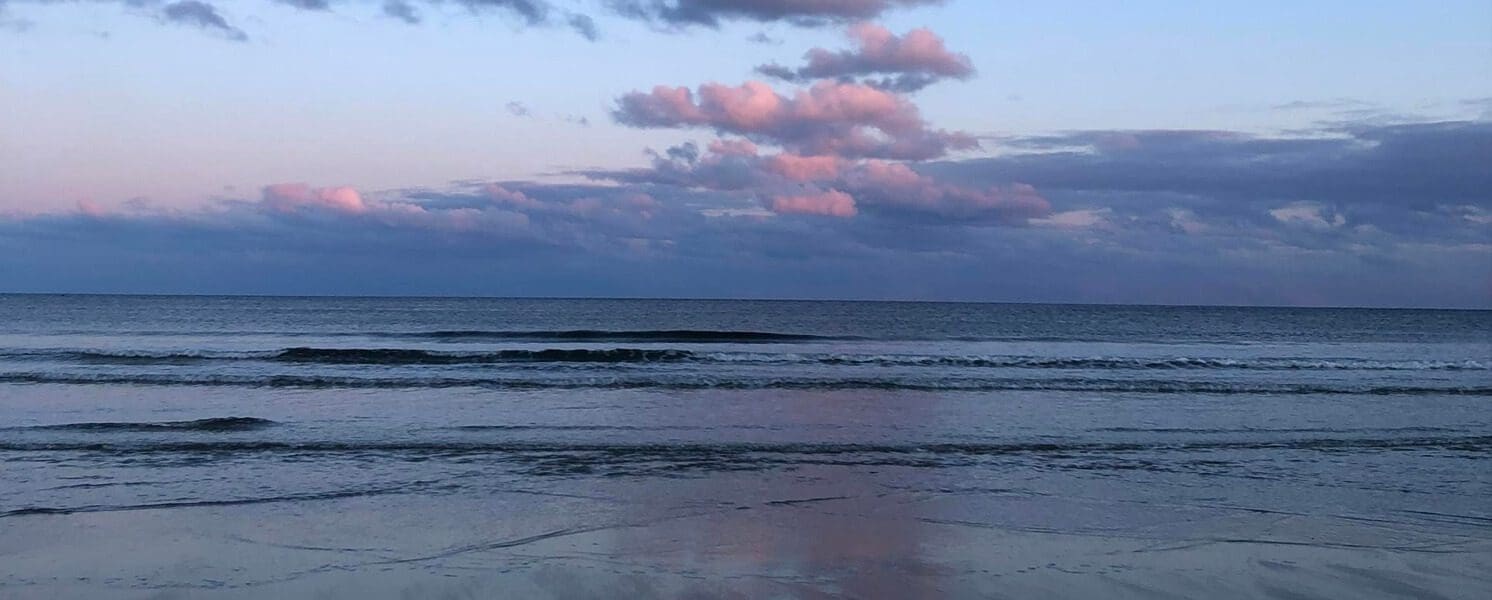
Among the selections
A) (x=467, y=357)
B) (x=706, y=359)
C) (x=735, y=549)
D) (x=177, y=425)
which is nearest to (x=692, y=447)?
(x=735, y=549)

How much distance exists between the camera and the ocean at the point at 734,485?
7734 mm

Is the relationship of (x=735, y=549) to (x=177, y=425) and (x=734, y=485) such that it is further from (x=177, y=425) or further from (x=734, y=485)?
(x=177, y=425)

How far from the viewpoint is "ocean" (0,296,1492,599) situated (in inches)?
305

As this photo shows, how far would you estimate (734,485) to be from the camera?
36.9 ft

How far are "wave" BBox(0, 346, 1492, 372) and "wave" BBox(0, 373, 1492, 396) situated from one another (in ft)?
16.2

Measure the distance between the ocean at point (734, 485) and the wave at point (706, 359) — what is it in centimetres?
433

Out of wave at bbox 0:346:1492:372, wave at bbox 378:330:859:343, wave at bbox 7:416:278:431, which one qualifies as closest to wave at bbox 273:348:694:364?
wave at bbox 0:346:1492:372

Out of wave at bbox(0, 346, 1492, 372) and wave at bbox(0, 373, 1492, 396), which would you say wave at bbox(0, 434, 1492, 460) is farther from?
wave at bbox(0, 346, 1492, 372)

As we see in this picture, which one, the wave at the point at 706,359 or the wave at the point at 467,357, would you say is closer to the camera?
the wave at the point at 706,359

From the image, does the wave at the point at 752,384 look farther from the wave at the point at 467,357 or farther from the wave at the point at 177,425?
the wave at the point at 177,425

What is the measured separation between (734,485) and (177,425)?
29.8ft

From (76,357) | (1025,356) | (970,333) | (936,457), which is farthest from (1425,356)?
(76,357)

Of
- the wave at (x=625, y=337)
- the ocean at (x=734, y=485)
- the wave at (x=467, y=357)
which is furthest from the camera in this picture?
the wave at (x=625, y=337)

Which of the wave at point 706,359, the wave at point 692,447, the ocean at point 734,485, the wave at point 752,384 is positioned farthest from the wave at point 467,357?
the wave at point 692,447
